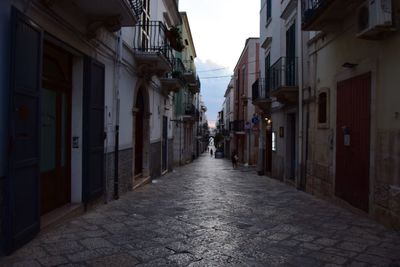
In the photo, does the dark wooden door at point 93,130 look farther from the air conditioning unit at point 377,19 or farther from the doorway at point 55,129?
the air conditioning unit at point 377,19

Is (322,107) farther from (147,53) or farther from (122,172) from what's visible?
(122,172)

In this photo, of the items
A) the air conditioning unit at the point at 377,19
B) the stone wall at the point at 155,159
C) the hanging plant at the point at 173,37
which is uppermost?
the hanging plant at the point at 173,37

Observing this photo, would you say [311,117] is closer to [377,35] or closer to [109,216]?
[377,35]

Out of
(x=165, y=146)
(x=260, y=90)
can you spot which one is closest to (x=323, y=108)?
(x=260, y=90)

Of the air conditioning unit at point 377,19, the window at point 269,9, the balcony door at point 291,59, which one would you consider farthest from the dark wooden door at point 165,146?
the air conditioning unit at point 377,19

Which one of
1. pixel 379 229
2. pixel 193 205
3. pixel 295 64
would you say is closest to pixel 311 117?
pixel 295 64

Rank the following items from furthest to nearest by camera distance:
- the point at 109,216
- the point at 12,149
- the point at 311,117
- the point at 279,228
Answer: the point at 311,117 → the point at 109,216 → the point at 279,228 → the point at 12,149

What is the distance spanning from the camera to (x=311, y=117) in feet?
39.5

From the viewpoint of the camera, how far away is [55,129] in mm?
7324

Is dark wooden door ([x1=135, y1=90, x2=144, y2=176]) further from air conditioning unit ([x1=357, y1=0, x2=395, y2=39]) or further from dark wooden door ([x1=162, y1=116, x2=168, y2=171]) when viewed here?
air conditioning unit ([x1=357, y1=0, x2=395, y2=39])

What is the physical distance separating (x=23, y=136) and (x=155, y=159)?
11.3 metres

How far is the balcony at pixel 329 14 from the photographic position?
8.53 m

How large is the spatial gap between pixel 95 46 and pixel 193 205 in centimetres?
376

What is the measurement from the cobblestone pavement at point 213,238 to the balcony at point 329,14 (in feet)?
13.0
